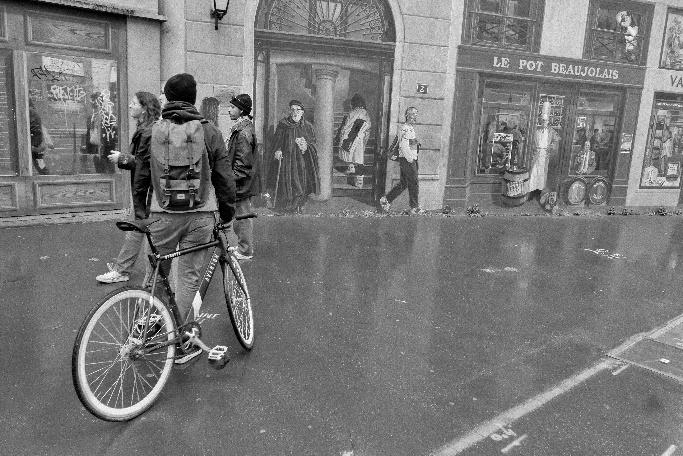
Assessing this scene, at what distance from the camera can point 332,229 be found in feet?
28.1

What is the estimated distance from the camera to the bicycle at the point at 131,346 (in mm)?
2842

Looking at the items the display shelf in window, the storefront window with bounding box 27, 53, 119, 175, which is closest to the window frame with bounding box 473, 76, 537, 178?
the display shelf in window

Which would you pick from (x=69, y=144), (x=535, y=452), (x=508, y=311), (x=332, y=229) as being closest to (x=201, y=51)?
(x=69, y=144)

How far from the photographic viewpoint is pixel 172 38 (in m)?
8.37

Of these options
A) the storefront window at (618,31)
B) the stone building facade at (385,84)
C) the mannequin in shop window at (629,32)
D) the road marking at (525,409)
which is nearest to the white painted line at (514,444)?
the road marking at (525,409)

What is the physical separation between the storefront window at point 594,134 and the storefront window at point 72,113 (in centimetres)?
887

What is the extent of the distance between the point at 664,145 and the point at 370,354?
440 inches

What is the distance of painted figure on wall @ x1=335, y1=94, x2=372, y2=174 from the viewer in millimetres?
9688

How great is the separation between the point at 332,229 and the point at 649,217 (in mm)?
7521

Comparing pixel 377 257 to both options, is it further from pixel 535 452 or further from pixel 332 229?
pixel 535 452

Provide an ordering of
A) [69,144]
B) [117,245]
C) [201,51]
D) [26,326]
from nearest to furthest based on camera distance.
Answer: [26,326], [117,245], [69,144], [201,51]

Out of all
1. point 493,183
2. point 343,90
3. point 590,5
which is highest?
point 590,5

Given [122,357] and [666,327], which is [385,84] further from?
[122,357]

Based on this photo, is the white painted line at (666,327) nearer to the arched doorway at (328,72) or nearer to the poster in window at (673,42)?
the arched doorway at (328,72)
